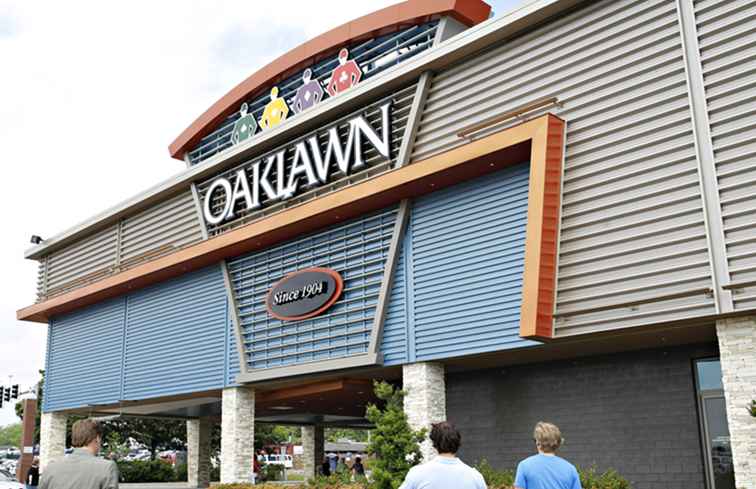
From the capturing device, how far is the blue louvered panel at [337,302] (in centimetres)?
1981

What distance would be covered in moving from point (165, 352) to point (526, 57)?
15.3 meters

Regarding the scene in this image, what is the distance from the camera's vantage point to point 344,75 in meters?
21.8

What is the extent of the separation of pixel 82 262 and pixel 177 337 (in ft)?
23.9

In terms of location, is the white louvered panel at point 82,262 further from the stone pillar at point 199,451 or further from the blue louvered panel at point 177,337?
the stone pillar at point 199,451

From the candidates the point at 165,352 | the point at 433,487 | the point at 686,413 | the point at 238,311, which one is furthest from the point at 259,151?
the point at 433,487

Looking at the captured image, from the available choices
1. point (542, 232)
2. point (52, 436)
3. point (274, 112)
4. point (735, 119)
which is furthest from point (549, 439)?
point (52, 436)

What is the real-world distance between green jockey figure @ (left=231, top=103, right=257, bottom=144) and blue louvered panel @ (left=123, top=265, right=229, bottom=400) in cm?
405

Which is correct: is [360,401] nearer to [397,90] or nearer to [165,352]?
[165,352]

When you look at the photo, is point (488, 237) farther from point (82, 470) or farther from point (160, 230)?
point (160, 230)

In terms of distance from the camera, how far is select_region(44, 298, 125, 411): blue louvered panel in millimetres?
28625

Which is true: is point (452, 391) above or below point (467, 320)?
below

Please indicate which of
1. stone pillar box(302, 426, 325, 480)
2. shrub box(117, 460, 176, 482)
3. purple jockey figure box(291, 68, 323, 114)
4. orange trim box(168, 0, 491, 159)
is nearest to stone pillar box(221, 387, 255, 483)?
purple jockey figure box(291, 68, 323, 114)

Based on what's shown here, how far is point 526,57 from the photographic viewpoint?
1720 cm

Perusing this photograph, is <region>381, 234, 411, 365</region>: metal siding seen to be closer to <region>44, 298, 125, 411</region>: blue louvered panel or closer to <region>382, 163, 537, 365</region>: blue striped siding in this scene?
<region>382, 163, 537, 365</region>: blue striped siding
